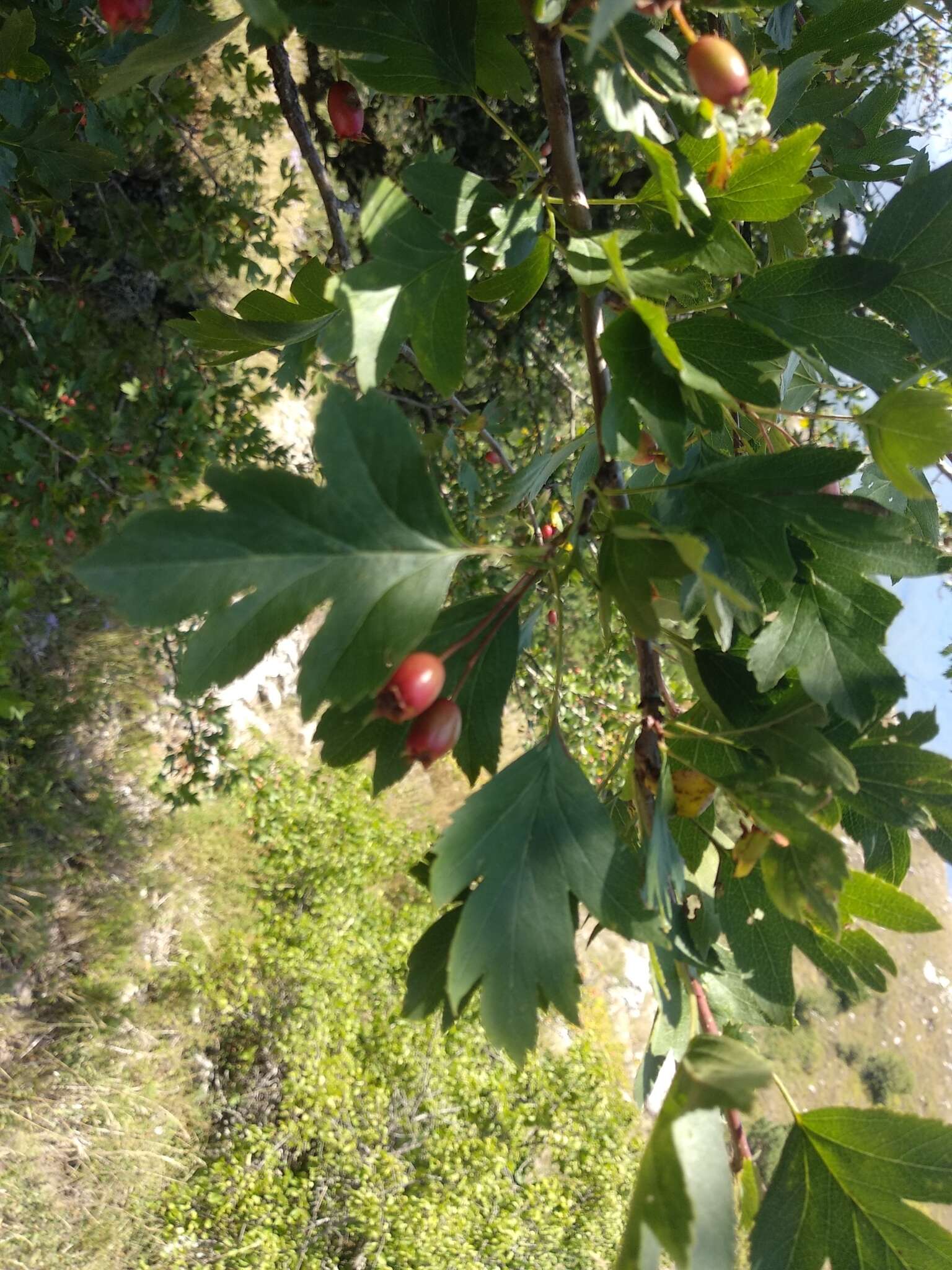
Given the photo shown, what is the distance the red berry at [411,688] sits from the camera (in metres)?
0.44

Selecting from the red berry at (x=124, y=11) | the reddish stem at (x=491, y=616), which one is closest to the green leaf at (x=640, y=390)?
the reddish stem at (x=491, y=616)

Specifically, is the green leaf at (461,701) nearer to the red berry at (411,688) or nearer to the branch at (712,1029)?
the red berry at (411,688)

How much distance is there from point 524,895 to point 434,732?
10 centimetres

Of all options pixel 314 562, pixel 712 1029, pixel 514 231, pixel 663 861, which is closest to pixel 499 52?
pixel 514 231

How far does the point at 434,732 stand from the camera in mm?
462

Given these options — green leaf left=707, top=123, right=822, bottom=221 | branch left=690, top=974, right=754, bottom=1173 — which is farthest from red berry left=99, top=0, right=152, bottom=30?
branch left=690, top=974, right=754, bottom=1173

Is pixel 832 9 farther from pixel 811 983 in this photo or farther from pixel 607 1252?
pixel 811 983

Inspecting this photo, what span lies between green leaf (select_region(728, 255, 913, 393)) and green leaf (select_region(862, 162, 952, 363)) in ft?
0.11

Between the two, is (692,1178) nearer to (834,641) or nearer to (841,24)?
(834,641)

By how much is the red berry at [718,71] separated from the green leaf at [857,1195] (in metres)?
0.56

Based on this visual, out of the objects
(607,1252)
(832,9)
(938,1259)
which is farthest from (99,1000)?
(832,9)

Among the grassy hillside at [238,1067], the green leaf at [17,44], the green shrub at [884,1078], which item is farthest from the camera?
the green shrub at [884,1078]

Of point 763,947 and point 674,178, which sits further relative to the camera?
point 763,947

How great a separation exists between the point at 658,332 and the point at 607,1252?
140 inches
